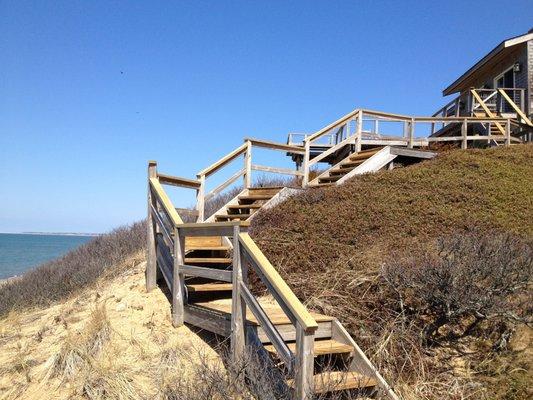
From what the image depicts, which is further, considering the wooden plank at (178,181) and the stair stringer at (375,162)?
the stair stringer at (375,162)

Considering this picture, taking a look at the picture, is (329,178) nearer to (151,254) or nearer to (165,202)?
(151,254)

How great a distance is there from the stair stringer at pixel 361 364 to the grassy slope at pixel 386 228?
1.28 feet

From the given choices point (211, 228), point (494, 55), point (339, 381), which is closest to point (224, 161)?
point (211, 228)

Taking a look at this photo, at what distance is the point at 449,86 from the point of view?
92.6 ft

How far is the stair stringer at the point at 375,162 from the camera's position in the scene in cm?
1298

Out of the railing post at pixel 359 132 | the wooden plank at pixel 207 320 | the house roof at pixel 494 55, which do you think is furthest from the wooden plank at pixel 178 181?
the house roof at pixel 494 55

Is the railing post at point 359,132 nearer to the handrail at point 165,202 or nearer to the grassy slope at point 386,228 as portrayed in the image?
the grassy slope at point 386,228

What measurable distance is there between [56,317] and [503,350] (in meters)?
6.24

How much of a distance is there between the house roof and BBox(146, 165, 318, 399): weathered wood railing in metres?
17.3

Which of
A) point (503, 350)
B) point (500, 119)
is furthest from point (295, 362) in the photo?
Answer: point (500, 119)

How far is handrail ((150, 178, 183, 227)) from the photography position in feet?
22.9

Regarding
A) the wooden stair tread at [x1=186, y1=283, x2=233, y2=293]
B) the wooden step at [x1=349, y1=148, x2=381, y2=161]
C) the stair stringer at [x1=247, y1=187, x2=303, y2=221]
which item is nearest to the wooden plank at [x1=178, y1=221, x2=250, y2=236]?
the wooden stair tread at [x1=186, y1=283, x2=233, y2=293]

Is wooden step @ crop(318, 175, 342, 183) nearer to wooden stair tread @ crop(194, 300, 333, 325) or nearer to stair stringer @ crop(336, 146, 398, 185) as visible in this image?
stair stringer @ crop(336, 146, 398, 185)

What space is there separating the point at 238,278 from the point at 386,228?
398 cm
